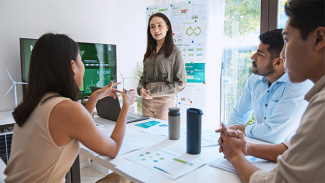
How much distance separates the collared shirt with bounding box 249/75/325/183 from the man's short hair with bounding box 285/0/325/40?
24cm

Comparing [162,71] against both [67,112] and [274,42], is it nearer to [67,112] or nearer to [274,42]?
[274,42]

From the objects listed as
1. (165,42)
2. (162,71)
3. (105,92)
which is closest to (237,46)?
(165,42)

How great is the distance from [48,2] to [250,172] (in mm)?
3318

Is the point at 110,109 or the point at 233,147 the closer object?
the point at 233,147

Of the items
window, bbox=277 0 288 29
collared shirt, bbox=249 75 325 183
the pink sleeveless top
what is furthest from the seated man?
window, bbox=277 0 288 29

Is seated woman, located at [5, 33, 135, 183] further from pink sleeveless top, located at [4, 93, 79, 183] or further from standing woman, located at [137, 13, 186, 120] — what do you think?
standing woman, located at [137, 13, 186, 120]

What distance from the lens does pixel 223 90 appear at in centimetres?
348

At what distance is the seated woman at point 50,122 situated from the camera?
0.91m

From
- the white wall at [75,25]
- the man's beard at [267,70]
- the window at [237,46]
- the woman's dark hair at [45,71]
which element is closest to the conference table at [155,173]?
the woman's dark hair at [45,71]

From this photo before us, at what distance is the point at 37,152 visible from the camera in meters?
0.91

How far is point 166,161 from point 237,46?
2678 millimetres

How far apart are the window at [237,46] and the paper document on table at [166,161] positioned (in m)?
2.46

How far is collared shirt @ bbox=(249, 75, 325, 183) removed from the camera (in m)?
0.57

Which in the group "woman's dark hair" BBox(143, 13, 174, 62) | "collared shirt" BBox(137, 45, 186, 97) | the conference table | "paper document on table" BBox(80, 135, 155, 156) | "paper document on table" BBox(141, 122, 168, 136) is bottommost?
the conference table
